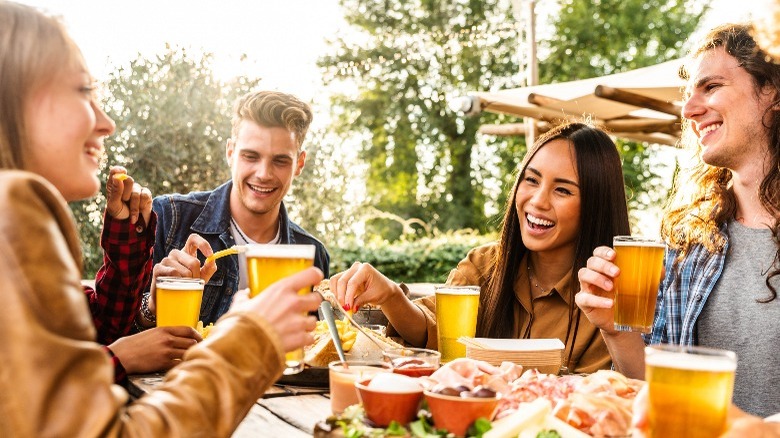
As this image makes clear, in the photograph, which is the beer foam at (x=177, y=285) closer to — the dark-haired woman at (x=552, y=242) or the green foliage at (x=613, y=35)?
the dark-haired woman at (x=552, y=242)

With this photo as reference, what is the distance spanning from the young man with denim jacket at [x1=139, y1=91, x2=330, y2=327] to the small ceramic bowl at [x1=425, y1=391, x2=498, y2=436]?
275cm

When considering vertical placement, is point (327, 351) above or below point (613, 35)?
below

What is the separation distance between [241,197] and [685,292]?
264 cm

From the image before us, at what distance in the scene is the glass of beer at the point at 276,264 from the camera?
1.85m

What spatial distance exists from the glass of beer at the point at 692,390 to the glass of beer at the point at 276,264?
0.84 m

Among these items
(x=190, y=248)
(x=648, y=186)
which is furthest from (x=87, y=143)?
(x=648, y=186)

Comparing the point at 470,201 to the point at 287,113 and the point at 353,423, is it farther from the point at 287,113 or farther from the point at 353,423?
the point at 353,423

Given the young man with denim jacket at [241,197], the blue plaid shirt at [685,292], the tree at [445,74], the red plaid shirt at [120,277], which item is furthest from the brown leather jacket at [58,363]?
the tree at [445,74]

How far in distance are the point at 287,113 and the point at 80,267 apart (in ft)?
9.97

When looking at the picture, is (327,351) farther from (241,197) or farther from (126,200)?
(241,197)

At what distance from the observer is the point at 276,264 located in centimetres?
186

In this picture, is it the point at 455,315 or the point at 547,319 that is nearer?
the point at 455,315

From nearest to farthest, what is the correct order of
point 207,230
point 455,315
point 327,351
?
point 327,351 < point 455,315 < point 207,230

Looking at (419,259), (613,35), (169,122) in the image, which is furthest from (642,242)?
(613,35)
